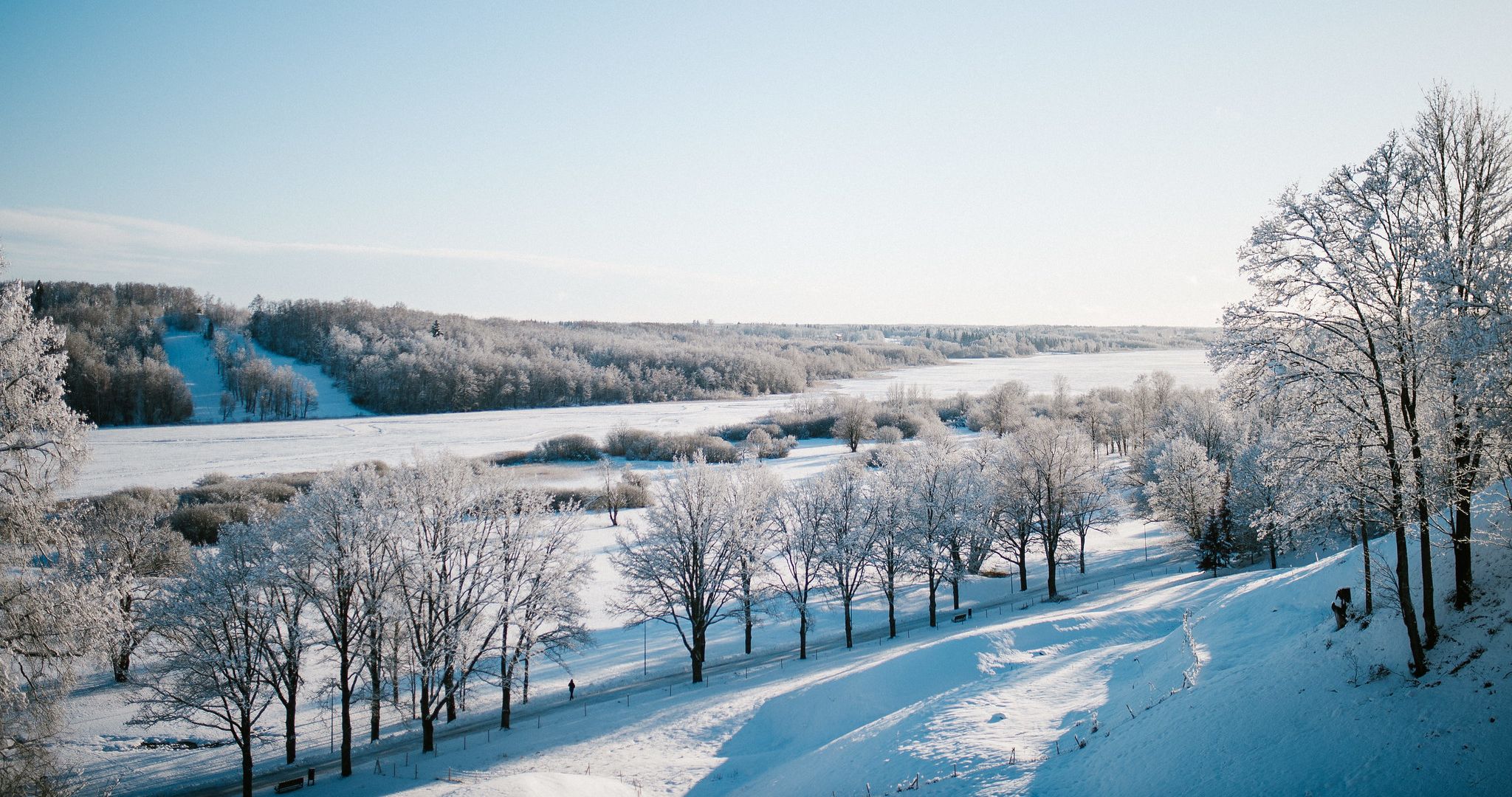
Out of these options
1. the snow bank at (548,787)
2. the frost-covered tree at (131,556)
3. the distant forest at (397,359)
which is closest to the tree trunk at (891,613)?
the snow bank at (548,787)

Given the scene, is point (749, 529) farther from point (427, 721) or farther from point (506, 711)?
point (427, 721)

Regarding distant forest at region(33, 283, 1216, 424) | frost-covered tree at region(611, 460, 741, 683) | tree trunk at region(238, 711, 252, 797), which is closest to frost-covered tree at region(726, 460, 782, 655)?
frost-covered tree at region(611, 460, 741, 683)

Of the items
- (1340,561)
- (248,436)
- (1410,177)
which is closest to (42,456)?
(1410,177)

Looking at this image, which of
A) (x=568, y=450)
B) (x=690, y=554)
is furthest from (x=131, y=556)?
(x=568, y=450)

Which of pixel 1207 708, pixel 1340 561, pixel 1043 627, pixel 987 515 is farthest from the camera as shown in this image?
pixel 987 515

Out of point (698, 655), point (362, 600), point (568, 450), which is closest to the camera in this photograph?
point (362, 600)

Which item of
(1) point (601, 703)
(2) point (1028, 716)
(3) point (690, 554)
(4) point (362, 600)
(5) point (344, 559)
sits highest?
(5) point (344, 559)

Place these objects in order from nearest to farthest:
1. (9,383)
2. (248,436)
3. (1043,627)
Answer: (9,383) → (1043,627) → (248,436)

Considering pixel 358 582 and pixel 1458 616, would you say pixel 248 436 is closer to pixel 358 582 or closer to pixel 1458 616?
pixel 358 582
